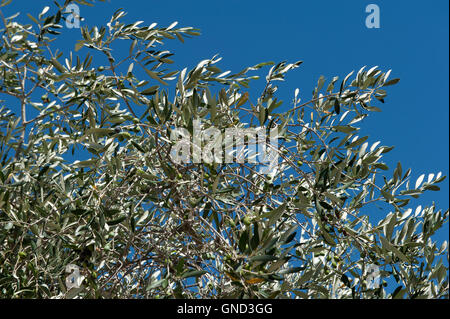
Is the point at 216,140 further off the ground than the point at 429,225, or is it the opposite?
the point at 216,140

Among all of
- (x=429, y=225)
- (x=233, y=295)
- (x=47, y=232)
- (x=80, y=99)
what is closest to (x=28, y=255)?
(x=47, y=232)

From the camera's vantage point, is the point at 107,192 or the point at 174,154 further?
the point at 107,192

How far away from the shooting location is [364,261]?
2.99 metres

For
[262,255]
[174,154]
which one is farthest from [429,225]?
[174,154]

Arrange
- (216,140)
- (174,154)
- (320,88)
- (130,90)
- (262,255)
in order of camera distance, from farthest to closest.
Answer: (320,88) → (130,90) → (174,154) → (216,140) → (262,255)

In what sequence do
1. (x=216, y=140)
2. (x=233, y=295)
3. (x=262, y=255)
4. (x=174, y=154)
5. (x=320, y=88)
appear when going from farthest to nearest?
(x=320, y=88) < (x=174, y=154) < (x=216, y=140) < (x=233, y=295) < (x=262, y=255)

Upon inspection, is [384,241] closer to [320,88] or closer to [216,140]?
[216,140]

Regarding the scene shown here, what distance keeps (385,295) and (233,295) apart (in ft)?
3.11

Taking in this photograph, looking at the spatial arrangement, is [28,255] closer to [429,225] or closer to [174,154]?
[174,154]

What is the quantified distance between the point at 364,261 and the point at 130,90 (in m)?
1.73

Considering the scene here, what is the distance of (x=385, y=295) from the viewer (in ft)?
9.46

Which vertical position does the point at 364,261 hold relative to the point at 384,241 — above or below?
below

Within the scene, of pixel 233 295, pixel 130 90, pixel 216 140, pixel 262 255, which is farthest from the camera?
pixel 130 90

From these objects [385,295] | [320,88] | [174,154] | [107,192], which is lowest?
[385,295]
